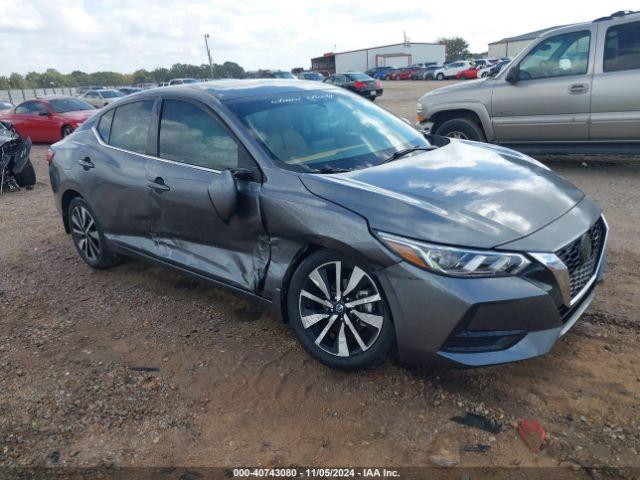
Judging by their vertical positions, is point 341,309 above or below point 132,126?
below

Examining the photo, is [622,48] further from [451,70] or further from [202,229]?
[451,70]

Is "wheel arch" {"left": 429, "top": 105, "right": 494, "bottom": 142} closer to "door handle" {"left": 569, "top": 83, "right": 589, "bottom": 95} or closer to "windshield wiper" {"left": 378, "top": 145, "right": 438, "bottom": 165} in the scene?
"door handle" {"left": 569, "top": 83, "right": 589, "bottom": 95}

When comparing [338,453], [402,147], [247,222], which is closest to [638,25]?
[402,147]

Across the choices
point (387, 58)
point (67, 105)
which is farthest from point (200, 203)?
point (387, 58)

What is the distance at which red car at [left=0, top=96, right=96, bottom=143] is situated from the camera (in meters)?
15.2

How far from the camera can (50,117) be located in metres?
15.3

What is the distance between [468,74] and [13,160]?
3783 cm

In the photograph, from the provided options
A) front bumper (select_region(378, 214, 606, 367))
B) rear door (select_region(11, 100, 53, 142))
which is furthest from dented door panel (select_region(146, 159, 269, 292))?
rear door (select_region(11, 100, 53, 142))

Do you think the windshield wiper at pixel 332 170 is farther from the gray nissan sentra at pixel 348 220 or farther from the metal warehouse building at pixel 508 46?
the metal warehouse building at pixel 508 46

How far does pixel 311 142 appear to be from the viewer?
142 inches

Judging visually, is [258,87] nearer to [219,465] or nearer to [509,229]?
[509,229]

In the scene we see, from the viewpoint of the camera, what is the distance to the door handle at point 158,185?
3.88 meters

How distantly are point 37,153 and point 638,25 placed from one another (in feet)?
46.6

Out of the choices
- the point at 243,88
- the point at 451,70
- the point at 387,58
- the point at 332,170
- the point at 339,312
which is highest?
the point at 387,58
